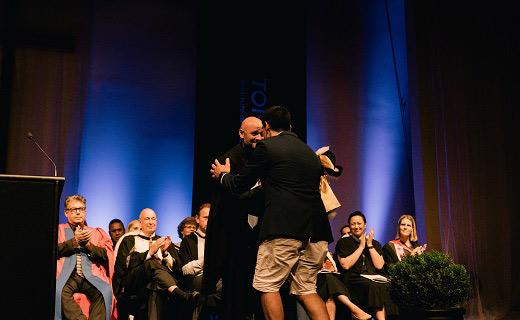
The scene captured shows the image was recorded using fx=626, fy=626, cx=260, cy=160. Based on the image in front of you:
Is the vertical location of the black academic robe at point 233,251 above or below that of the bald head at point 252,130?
below

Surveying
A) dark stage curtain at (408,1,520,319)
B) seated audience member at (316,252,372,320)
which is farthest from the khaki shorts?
dark stage curtain at (408,1,520,319)

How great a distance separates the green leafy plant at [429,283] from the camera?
14.8 ft

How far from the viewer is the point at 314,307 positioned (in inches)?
132

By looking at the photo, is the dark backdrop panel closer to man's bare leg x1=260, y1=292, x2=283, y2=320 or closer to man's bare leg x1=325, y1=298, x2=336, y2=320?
man's bare leg x1=325, y1=298, x2=336, y2=320

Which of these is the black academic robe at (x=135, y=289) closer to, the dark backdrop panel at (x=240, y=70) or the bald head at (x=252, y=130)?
the bald head at (x=252, y=130)

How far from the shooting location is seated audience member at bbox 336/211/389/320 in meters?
5.59

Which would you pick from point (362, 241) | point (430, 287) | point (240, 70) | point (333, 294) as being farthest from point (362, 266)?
point (240, 70)

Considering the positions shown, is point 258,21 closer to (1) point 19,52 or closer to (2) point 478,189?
(1) point 19,52

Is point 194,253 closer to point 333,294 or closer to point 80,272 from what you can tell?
point 80,272

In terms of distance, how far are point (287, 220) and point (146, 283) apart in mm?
2077

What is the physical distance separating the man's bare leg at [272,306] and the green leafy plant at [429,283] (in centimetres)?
166

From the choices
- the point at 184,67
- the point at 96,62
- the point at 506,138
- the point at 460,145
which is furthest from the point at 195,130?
the point at 506,138

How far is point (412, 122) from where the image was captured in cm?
735

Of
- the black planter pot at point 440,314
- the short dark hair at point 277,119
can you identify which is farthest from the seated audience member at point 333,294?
the short dark hair at point 277,119
